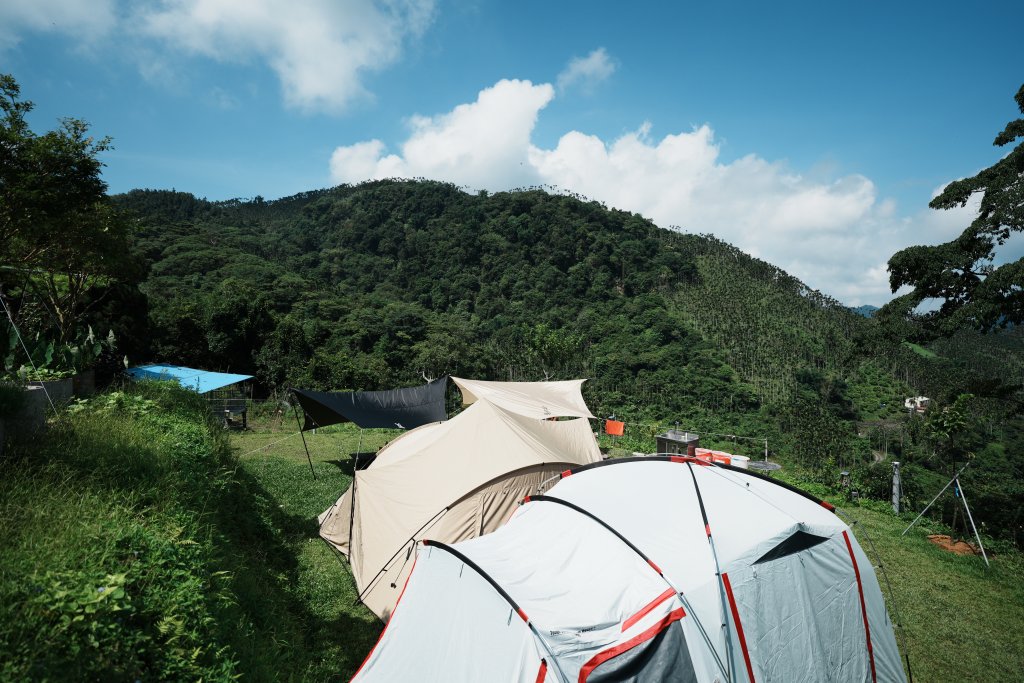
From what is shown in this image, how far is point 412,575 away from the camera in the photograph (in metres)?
3.26

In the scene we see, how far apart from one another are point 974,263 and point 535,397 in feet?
23.9

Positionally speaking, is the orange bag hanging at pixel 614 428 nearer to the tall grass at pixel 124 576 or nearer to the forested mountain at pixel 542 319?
the forested mountain at pixel 542 319

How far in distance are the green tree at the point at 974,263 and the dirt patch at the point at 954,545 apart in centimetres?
329

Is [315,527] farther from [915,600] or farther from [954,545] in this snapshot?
[954,545]

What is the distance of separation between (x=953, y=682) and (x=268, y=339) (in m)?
27.6

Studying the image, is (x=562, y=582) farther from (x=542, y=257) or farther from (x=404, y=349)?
(x=542, y=257)

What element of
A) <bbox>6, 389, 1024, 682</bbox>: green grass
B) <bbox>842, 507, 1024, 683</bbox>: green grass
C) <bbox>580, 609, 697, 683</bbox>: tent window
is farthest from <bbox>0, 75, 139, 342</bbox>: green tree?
<bbox>842, 507, 1024, 683</bbox>: green grass

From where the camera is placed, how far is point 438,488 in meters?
4.88

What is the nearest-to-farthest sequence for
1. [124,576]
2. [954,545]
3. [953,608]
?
[124,576], [953,608], [954,545]

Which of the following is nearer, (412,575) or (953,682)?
(412,575)

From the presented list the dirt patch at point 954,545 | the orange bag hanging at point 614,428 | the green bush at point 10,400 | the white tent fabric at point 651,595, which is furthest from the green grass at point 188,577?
the orange bag hanging at point 614,428

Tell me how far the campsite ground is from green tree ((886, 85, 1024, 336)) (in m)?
3.31

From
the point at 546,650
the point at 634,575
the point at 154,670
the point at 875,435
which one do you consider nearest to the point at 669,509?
the point at 634,575

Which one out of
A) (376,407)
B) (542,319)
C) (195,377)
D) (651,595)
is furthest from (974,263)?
(542,319)
